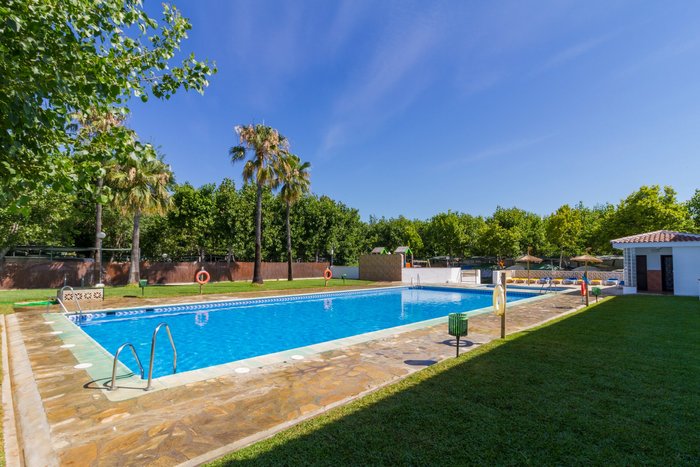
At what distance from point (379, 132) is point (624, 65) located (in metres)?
14.9

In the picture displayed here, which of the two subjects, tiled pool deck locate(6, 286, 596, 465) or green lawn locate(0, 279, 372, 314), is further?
green lawn locate(0, 279, 372, 314)

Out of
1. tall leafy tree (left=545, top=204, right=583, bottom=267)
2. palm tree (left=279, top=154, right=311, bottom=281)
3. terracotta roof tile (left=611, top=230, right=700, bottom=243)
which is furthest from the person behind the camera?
tall leafy tree (left=545, top=204, right=583, bottom=267)

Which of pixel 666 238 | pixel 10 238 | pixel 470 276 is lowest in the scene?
pixel 470 276

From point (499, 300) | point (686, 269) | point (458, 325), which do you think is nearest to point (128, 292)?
point (458, 325)

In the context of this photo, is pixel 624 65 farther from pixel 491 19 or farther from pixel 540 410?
pixel 540 410

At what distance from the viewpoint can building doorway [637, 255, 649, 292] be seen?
62.1ft

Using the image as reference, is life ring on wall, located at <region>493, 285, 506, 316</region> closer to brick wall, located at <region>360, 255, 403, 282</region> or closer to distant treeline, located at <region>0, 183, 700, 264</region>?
brick wall, located at <region>360, 255, 403, 282</region>

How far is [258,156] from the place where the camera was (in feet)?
76.0

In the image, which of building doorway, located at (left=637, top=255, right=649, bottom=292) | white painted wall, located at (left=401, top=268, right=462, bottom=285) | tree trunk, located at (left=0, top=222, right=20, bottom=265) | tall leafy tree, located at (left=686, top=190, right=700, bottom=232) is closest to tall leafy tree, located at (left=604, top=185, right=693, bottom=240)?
tall leafy tree, located at (left=686, top=190, right=700, bottom=232)

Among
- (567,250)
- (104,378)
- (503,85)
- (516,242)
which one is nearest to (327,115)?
(503,85)

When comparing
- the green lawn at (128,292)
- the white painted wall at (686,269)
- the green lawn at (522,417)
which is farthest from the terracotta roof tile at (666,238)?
the green lawn at (128,292)

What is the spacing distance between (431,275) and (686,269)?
51.2 feet

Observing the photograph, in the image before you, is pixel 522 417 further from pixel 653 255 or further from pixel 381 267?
pixel 381 267

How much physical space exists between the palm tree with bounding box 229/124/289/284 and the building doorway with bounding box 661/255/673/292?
2333 centimetres
